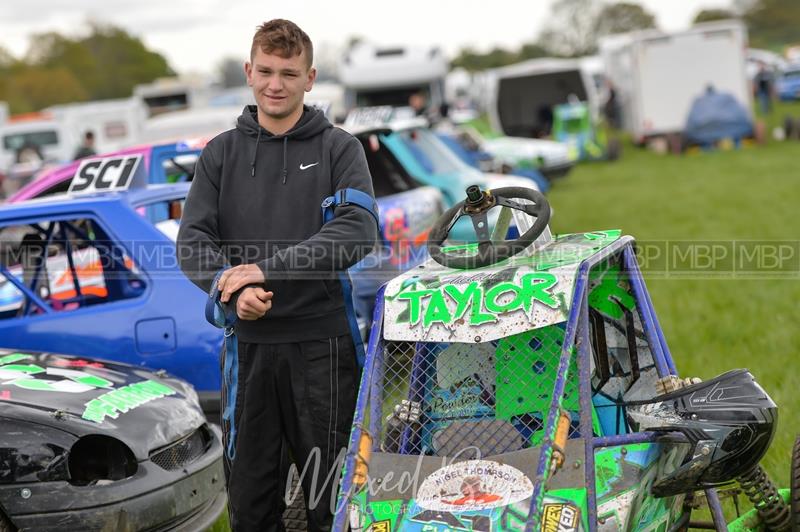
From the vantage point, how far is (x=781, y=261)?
929 centimetres

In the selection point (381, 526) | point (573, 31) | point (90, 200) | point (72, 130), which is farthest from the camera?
point (573, 31)

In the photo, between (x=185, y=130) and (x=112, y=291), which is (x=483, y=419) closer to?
(x=112, y=291)

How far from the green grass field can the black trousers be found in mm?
1405

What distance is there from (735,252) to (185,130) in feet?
30.3

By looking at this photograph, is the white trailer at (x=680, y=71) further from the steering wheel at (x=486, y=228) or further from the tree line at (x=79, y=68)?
the tree line at (x=79, y=68)

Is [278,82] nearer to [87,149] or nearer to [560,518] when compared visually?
[560,518]

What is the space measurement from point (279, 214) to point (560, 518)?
1.34 m

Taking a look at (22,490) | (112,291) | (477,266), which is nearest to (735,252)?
(112,291)

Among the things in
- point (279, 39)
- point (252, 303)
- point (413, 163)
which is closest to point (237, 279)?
point (252, 303)

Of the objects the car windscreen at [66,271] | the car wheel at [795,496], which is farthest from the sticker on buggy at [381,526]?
the car windscreen at [66,271]

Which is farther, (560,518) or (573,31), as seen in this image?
(573,31)

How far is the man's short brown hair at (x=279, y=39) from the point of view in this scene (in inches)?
127

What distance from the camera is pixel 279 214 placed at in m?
3.27

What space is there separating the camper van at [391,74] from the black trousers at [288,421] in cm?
1982
